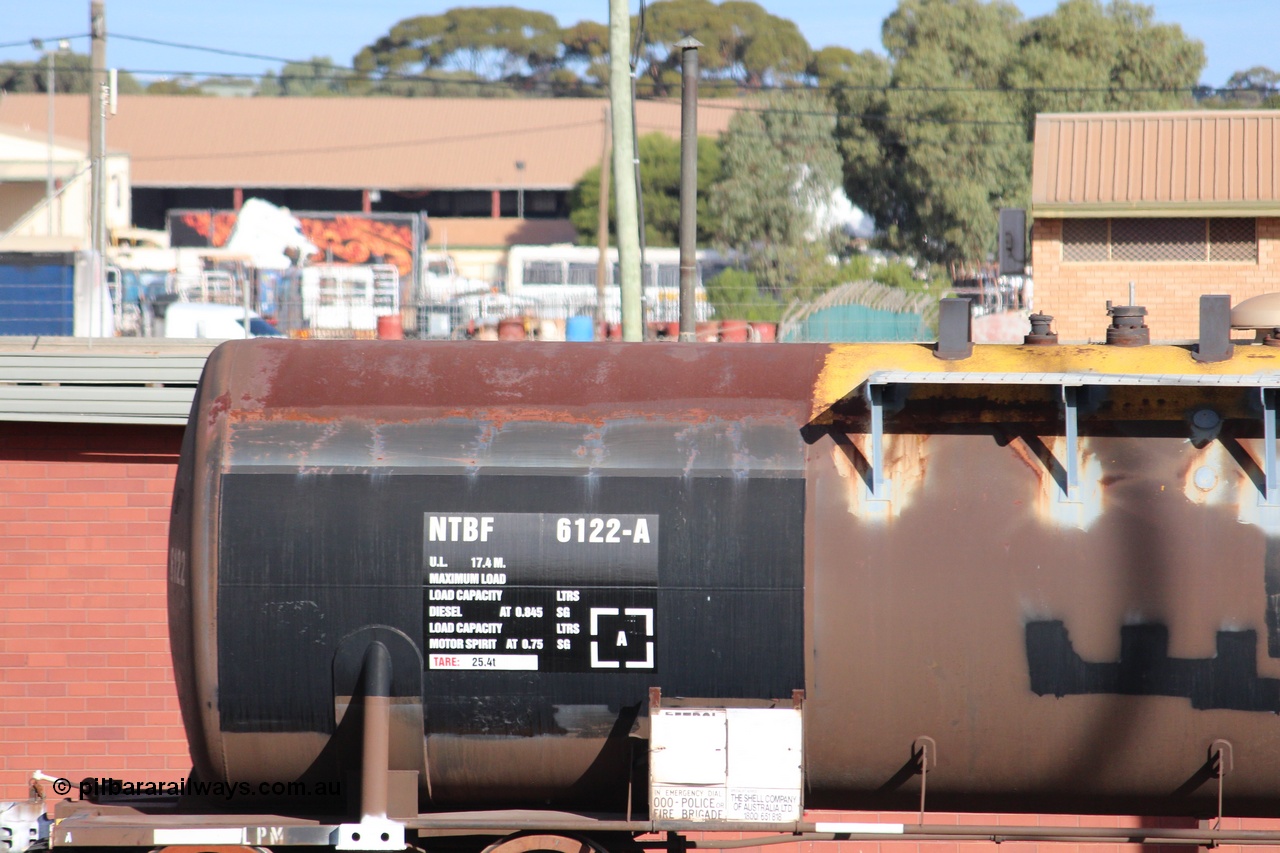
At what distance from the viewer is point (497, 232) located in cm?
7925

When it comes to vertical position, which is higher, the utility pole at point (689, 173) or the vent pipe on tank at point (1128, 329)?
the utility pole at point (689, 173)

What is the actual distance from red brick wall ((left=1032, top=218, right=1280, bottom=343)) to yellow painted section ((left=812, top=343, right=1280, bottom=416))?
61.9 ft

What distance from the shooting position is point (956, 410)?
5.87 meters

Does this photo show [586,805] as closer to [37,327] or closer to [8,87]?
[37,327]

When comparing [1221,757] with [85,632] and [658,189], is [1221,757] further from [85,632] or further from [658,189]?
[658,189]

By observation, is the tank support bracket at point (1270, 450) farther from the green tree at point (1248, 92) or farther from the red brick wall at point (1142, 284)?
the green tree at point (1248, 92)

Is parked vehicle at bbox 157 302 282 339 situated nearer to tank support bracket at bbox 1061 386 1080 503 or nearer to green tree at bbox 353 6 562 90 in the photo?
tank support bracket at bbox 1061 386 1080 503

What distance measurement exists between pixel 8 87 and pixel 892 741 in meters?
139

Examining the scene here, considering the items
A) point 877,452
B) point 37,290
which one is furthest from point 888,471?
point 37,290

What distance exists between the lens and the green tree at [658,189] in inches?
2721

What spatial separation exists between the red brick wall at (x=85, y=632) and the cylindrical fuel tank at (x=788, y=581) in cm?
386

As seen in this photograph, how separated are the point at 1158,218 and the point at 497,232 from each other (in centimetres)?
5852

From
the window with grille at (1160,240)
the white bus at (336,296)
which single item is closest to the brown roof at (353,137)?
the white bus at (336,296)

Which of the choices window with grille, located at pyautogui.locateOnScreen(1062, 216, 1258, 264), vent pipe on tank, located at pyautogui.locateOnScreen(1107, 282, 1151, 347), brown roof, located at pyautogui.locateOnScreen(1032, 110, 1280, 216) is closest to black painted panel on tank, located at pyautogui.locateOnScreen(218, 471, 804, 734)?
vent pipe on tank, located at pyautogui.locateOnScreen(1107, 282, 1151, 347)
